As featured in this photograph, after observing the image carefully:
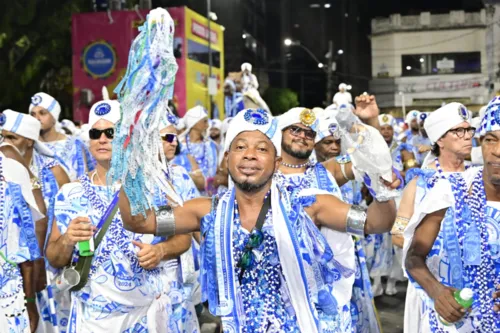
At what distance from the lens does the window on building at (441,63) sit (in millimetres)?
55031

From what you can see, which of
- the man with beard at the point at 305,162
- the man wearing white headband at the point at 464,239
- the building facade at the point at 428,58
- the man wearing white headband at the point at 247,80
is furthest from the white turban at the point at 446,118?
the building facade at the point at 428,58

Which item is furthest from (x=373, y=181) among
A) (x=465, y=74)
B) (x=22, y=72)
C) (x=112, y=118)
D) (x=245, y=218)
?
(x=465, y=74)

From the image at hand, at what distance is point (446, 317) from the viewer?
402cm

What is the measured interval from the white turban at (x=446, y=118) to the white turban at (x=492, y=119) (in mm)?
1913

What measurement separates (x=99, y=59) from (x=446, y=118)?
19892 mm

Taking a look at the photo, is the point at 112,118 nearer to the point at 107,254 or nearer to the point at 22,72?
the point at 107,254

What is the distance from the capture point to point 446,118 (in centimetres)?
625

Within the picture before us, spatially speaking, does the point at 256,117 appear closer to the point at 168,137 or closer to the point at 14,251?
the point at 14,251

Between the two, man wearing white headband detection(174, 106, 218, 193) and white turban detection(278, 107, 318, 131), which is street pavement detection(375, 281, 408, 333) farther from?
man wearing white headband detection(174, 106, 218, 193)

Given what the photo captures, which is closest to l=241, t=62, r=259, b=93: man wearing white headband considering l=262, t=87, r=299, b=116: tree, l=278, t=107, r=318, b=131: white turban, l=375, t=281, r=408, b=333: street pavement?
l=375, t=281, r=408, b=333: street pavement

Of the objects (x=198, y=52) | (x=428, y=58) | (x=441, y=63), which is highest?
(x=428, y=58)

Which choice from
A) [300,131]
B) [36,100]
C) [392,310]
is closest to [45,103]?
[36,100]

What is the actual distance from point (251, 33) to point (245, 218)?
43626mm

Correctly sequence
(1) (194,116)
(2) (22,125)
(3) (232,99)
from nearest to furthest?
(2) (22,125), (1) (194,116), (3) (232,99)
